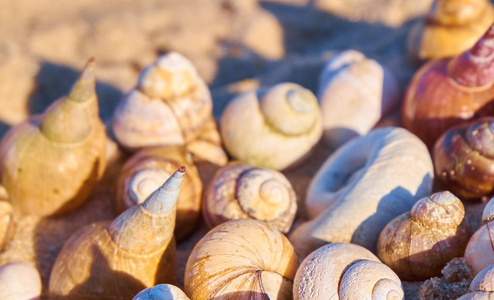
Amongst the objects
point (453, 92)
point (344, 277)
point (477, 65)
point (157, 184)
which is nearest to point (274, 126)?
point (157, 184)

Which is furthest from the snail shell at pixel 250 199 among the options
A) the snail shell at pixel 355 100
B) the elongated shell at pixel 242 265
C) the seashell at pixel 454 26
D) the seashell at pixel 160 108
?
the seashell at pixel 454 26

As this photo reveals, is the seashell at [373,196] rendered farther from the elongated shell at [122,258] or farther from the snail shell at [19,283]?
the snail shell at [19,283]

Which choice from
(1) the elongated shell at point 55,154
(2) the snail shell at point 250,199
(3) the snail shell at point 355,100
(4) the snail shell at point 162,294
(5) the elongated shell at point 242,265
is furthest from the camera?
(3) the snail shell at point 355,100

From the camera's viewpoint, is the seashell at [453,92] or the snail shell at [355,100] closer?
the seashell at [453,92]

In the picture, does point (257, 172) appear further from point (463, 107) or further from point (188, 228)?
point (463, 107)

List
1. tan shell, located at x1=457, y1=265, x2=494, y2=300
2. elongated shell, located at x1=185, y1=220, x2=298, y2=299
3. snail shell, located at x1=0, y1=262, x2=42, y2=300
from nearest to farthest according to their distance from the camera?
tan shell, located at x1=457, y1=265, x2=494, y2=300 → elongated shell, located at x1=185, y1=220, x2=298, y2=299 → snail shell, located at x1=0, y1=262, x2=42, y2=300

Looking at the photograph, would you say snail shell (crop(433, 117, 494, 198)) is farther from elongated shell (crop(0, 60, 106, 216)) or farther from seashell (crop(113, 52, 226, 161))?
elongated shell (crop(0, 60, 106, 216))

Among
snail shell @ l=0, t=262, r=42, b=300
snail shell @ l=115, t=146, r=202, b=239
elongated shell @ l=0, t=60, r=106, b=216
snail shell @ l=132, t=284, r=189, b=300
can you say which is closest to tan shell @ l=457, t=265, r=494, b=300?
snail shell @ l=132, t=284, r=189, b=300

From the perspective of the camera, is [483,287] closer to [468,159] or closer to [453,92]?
[468,159]
